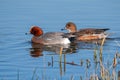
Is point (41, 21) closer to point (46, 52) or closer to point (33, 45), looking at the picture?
point (33, 45)

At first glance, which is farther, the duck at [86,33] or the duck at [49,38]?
the duck at [86,33]

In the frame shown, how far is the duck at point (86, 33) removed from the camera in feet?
47.5

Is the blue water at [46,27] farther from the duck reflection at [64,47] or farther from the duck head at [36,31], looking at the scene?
the duck head at [36,31]

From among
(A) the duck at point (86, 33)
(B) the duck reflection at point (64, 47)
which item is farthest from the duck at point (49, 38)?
(A) the duck at point (86, 33)

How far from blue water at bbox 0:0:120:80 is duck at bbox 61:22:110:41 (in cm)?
26

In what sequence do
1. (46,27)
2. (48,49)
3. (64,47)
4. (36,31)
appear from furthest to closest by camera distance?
(46,27) < (36,31) < (64,47) < (48,49)

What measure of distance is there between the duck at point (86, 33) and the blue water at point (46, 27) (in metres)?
0.26

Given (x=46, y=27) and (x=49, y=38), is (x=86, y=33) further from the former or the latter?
(x=46, y=27)

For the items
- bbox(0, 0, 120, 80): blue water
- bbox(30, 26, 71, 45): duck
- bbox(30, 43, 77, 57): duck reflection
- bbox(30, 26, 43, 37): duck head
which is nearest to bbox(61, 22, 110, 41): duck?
bbox(0, 0, 120, 80): blue water

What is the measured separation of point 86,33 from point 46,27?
122 centimetres

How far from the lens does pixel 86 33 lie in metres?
14.5

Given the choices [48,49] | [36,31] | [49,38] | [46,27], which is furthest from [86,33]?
[48,49]

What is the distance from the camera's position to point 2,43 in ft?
43.8

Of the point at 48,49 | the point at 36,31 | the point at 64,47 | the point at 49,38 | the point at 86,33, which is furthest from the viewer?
the point at 36,31
